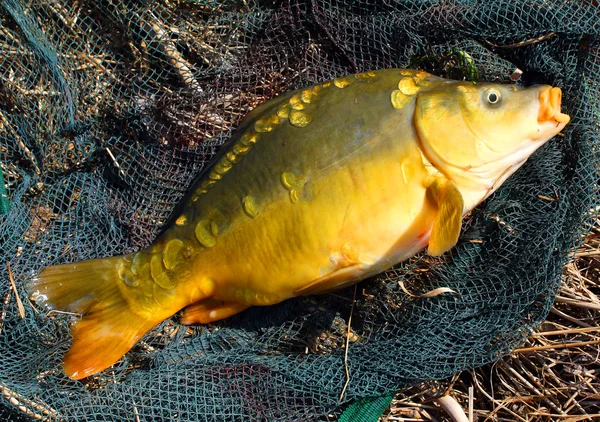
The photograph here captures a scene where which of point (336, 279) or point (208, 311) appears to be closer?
point (336, 279)

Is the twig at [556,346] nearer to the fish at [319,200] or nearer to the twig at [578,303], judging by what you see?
the twig at [578,303]

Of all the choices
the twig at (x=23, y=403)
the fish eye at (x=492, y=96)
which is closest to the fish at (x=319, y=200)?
the fish eye at (x=492, y=96)

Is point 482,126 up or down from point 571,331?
up

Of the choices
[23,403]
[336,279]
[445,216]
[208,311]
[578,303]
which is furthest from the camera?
[578,303]

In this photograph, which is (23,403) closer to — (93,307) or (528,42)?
(93,307)

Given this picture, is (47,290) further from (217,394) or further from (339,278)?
(339,278)

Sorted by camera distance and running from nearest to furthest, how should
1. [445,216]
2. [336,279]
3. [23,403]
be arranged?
[445,216] → [336,279] → [23,403]

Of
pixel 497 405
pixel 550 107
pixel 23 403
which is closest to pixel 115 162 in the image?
pixel 23 403
